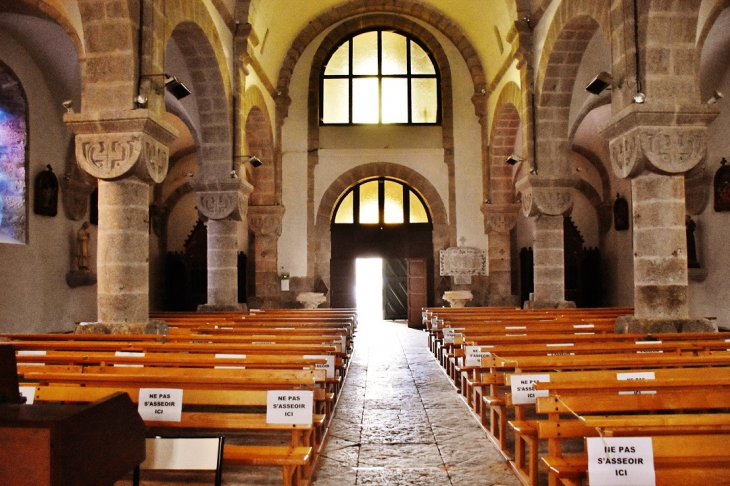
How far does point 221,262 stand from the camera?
1091cm

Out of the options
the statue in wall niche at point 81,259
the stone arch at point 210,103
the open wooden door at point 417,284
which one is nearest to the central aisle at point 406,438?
the stone arch at point 210,103

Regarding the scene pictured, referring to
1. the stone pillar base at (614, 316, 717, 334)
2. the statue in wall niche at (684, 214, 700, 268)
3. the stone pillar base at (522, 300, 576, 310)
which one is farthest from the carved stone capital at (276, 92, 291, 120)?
the stone pillar base at (614, 316, 717, 334)

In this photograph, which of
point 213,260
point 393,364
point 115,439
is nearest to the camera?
point 115,439

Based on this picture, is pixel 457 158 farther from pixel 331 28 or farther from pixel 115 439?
pixel 115 439

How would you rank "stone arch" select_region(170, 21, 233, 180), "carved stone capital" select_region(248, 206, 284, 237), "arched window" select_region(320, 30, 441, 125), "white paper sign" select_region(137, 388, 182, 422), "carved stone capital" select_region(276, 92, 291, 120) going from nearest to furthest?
"white paper sign" select_region(137, 388, 182, 422) → "stone arch" select_region(170, 21, 233, 180) → "carved stone capital" select_region(248, 206, 284, 237) → "carved stone capital" select_region(276, 92, 291, 120) → "arched window" select_region(320, 30, 441, 125)

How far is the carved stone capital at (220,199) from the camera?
34.8ft

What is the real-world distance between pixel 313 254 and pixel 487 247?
4.70m

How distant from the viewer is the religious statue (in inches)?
422

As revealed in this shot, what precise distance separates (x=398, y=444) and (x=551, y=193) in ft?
22.8

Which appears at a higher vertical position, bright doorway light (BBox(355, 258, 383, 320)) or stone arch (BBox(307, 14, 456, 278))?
stone arch (BBox(307, 14, 456, 278))

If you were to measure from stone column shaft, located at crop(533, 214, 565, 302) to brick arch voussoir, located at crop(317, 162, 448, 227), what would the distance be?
5.61 metres

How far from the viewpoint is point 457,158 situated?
16.3 meters

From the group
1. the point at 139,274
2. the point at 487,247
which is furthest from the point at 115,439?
the point at 487,247

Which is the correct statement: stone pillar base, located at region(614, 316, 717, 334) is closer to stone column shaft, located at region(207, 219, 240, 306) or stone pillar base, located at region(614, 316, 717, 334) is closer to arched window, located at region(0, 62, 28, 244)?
stone column shaft, located at region(207, 219, 240, 306)
